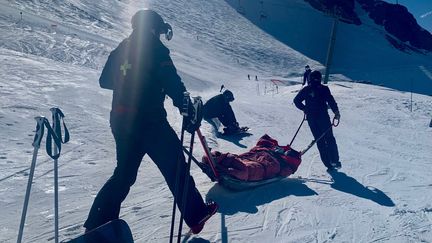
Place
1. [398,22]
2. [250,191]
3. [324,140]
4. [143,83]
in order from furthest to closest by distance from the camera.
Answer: [398,22] < [324,140] < [250,191] < [143,83]

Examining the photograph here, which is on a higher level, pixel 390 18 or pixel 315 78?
pixel 390 18

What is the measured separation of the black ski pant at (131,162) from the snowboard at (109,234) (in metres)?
0.18

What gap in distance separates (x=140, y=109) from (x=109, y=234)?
1021mm

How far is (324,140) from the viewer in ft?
25.5

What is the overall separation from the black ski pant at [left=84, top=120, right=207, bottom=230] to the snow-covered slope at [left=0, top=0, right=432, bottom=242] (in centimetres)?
50

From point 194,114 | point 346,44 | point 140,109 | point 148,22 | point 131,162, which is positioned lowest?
point 346,44

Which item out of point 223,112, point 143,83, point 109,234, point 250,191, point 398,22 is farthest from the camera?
point 398,22

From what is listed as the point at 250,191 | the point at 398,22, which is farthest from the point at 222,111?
the point at 398,22

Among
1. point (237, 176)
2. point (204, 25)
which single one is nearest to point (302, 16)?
point (204, 25)

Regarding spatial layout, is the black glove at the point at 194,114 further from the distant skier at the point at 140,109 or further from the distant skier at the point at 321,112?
the distant skier at the point at 321,112

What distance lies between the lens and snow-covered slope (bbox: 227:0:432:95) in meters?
45.2

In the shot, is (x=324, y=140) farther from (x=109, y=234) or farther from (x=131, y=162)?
(x=109, y=234)

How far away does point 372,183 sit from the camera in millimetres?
7234

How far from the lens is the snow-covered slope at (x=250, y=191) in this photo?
4930mm
